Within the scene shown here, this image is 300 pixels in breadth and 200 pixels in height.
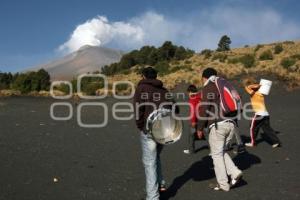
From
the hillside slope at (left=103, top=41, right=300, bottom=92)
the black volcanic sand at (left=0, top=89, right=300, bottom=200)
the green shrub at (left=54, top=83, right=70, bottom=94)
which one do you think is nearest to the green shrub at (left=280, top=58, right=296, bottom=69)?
→ the hillside slope at (left=103, top=41, right=300, bottom=92)

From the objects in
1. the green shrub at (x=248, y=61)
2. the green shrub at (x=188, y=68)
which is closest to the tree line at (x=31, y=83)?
the green shrub at (x=188, y=68)

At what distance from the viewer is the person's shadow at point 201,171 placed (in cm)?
783

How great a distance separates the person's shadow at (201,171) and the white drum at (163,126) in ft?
3.35

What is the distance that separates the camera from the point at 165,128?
266 inches

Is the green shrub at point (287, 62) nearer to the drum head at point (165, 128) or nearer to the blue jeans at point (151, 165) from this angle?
the drum head at point (165, 128)

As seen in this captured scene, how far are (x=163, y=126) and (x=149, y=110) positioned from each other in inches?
11.5

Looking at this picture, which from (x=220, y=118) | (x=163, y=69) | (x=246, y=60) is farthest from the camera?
(x=163, y=69)

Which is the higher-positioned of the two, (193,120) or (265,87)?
(265,87)

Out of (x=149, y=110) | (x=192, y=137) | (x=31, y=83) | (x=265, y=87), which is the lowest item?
(x=192, y=137)

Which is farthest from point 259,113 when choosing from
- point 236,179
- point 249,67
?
point 249,67

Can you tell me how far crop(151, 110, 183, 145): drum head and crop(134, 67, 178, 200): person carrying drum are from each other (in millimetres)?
98

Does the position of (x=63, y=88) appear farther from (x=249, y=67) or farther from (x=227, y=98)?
(x=227, y=98)

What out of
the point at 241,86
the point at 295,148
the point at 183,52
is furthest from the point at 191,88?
the point at 183,52

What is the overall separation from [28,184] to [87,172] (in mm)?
1349
